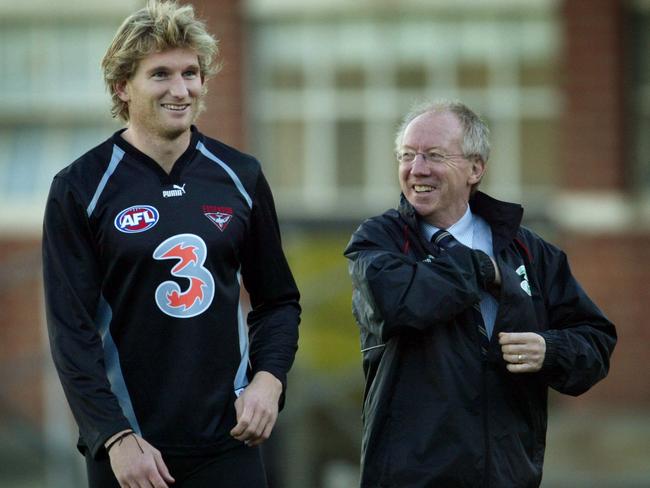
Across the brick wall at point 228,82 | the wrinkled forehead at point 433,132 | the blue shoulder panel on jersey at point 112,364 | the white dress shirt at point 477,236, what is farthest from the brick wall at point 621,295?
the blue shoulder panel on jersey at point 112,364

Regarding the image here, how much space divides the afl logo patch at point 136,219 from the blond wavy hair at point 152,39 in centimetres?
41

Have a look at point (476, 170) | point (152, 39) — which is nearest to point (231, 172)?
point (152, 39)

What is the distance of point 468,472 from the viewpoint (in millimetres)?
4023

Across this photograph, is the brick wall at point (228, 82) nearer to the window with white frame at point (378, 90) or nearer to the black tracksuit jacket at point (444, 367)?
the window with white frame at point (378, 90)

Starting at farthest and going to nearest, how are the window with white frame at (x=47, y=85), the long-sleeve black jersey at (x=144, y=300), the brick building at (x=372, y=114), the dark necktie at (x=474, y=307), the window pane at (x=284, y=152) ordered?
the window with white frame at (x=47, y=85) < the window pane at (x=284, y=152) < the brick building at (x=372, y=114) < the dark necktie at (x=474, y=307) < the long-sleeve black jersey at (x=144, y=300)

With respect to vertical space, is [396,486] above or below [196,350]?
below

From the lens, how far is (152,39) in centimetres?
396

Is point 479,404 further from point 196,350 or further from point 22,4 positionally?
point 22,4

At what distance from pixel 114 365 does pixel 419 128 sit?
4.06 feet

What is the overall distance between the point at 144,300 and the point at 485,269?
107 centimetres

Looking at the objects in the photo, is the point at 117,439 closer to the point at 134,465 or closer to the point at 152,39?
the point at 134,465

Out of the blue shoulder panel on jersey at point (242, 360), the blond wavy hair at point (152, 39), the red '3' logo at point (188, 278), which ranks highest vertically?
the blond wavy hair at point (152, 39)

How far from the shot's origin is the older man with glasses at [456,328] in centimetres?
402

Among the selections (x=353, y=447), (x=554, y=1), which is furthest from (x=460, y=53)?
(x=353, y=447)
